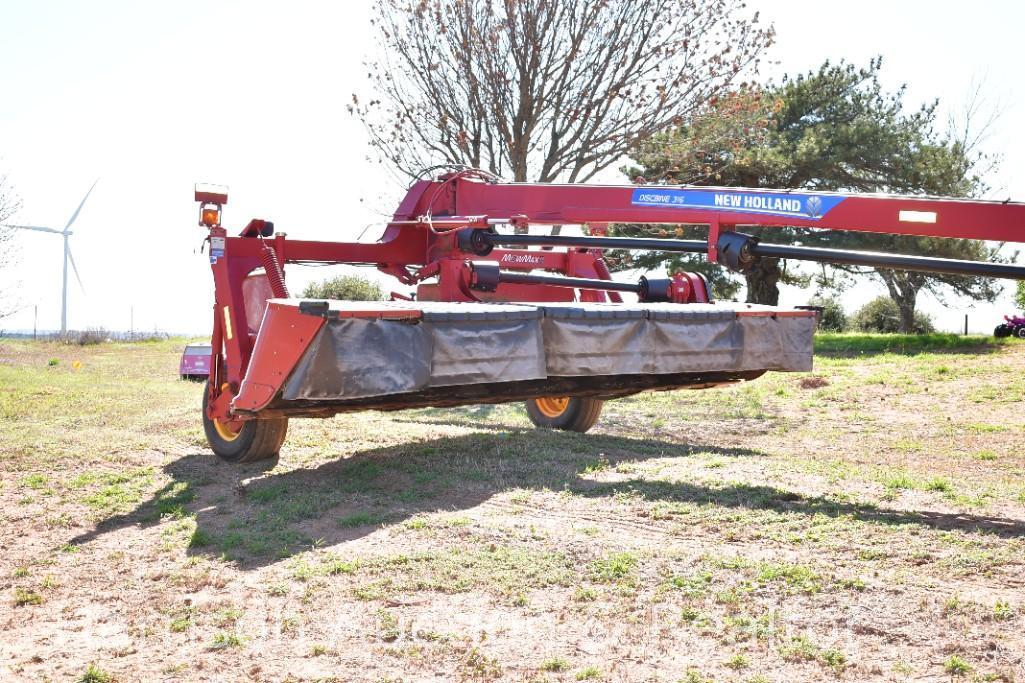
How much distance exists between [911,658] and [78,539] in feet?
17.1

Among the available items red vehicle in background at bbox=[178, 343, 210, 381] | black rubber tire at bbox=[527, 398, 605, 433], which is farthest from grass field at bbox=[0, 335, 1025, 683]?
red vehicle in background at bbox=[178, 343, 210, 381]

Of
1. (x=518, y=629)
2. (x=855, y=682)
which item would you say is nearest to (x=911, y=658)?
(x=855, y=682)

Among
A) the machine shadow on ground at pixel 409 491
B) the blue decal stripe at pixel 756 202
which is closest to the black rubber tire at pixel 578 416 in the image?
the machine shadow on ground at pixel 409 491

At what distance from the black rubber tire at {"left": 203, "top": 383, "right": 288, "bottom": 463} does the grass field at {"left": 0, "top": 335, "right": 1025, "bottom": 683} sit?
0.17 metres

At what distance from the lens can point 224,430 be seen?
885 centimetres

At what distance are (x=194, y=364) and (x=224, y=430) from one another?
1073cm

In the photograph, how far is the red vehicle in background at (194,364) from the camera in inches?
745

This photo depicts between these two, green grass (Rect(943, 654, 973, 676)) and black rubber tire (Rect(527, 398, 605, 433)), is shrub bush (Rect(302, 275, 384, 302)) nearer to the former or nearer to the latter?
black rubber tire (Rect(527, 398, 605, 433))

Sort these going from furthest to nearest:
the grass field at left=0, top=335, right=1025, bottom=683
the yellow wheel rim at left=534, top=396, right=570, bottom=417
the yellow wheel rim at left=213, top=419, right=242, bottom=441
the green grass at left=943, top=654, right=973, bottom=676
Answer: the yellow wheel rim at left=534, top=396, right=570, bottom=417, the yellow wheel rim at left=213, top=419, right=242, bottom=441, the grass field at left=0, top=335, right=1025, bottom=683, the green grass at left=943, top=654, right=973, bottom=676

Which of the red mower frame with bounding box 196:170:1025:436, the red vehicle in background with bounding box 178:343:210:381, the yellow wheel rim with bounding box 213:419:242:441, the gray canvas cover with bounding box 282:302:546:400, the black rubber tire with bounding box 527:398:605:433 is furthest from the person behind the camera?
the red vehicle in background with bounding box 178:343:210:381

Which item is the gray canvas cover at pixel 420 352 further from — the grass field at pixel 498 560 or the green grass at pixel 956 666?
the green grass at pixel 956 666

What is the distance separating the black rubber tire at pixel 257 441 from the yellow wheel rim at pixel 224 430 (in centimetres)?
7

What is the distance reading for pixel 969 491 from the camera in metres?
7.23

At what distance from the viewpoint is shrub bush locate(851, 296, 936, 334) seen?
103 feet
